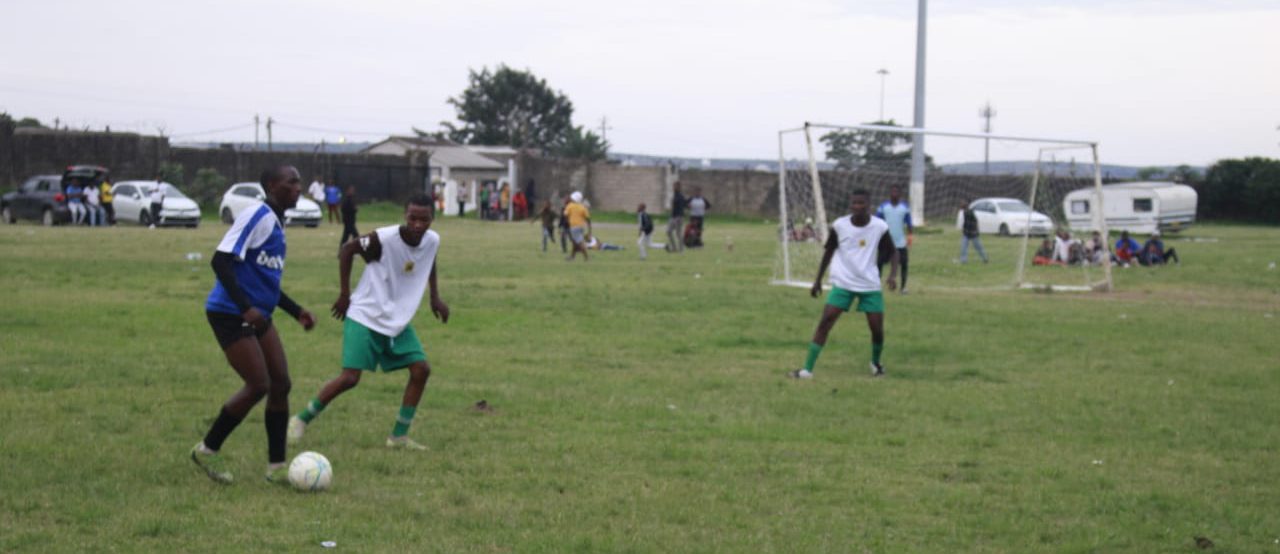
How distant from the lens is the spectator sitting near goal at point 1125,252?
33.5 meters

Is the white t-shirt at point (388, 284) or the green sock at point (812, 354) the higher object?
the white t-shirt at point (388, 284)

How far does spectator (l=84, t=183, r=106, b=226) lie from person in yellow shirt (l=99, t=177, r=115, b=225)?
0.16m

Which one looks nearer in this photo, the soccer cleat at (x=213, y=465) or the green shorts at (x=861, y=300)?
the soccer cleat at (x=213, y=465)

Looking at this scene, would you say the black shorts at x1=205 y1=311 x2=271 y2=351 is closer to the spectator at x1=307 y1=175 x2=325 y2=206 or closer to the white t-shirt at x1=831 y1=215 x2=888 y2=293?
the white t-shirt at x1=831 y1=215 x2=888 y2=293

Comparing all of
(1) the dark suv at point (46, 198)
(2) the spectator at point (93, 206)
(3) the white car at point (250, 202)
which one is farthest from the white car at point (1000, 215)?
(1) the dark suv at point (46, 198)

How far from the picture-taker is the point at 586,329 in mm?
17094

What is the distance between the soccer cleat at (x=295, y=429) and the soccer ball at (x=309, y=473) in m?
1.38

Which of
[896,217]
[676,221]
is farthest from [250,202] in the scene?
[896,217]

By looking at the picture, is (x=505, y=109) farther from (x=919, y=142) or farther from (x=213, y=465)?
(x=213, y=465)

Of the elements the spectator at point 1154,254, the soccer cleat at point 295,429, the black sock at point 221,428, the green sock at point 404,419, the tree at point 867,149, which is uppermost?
the tree at point 867,149

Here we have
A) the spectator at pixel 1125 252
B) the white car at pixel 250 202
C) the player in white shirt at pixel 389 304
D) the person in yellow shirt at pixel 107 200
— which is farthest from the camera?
the white car at pixel 250 202

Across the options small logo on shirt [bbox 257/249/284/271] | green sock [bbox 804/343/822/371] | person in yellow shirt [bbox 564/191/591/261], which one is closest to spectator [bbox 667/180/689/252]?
person in yellow shirt [bbox 564/191/591/261]

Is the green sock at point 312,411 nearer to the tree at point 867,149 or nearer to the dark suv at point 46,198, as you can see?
the tree at point 867,149

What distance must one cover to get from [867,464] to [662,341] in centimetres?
703
